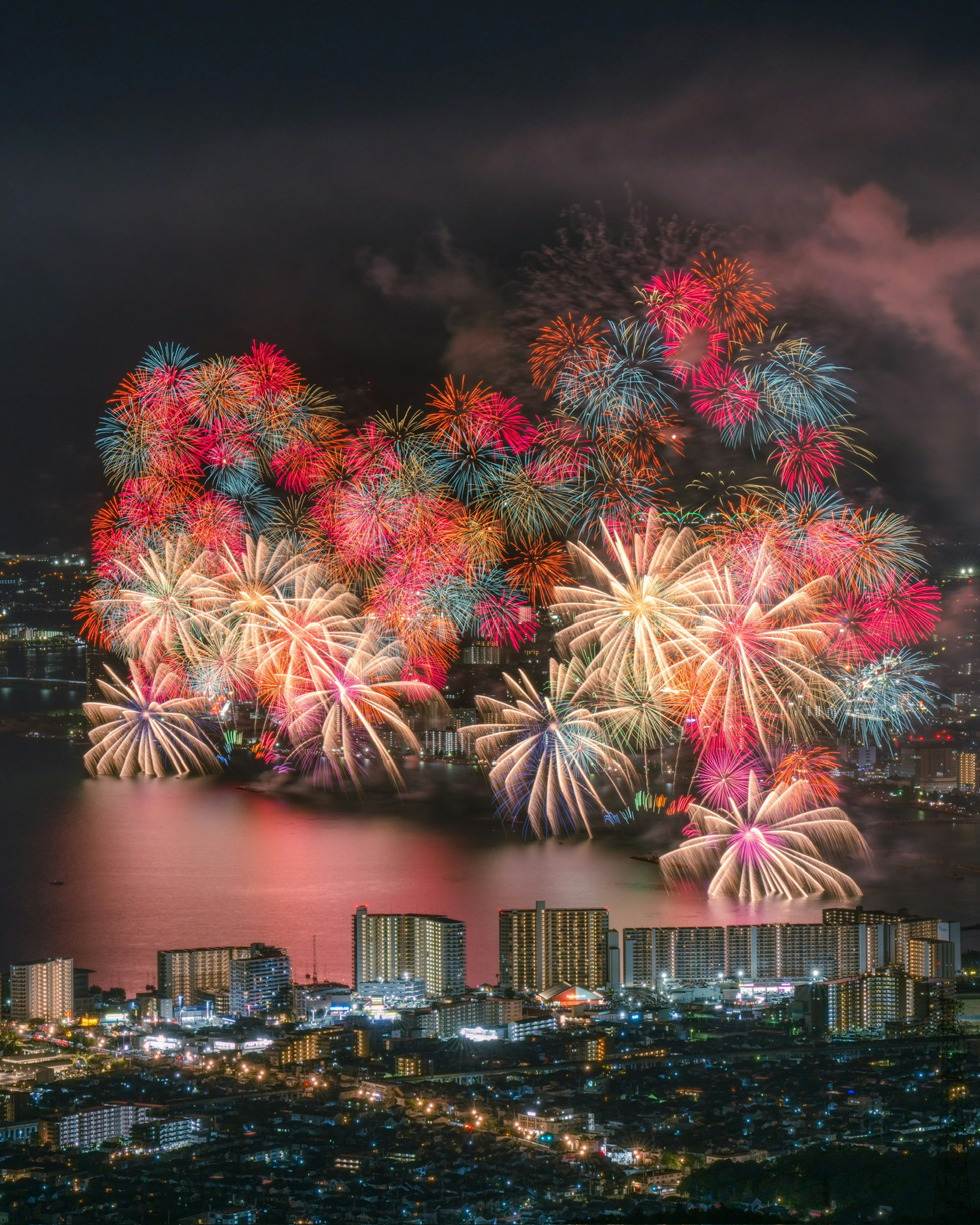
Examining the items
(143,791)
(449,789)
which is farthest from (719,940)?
(143,791)

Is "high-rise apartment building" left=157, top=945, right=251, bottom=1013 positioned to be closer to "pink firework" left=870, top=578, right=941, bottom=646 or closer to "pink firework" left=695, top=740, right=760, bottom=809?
"pink firework" left=695, top=740, right=760, bottom=809

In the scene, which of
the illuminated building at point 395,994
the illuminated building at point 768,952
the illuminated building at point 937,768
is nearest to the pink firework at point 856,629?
the illuminated building at point 768,952

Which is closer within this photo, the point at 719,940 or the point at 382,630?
the point at 719,940

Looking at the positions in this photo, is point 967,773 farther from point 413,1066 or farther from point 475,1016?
point 413,1066

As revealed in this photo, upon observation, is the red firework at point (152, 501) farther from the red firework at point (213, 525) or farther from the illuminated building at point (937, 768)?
the illuminated building at point (937, 768)

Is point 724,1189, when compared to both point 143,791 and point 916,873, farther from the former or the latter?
point 143,791
